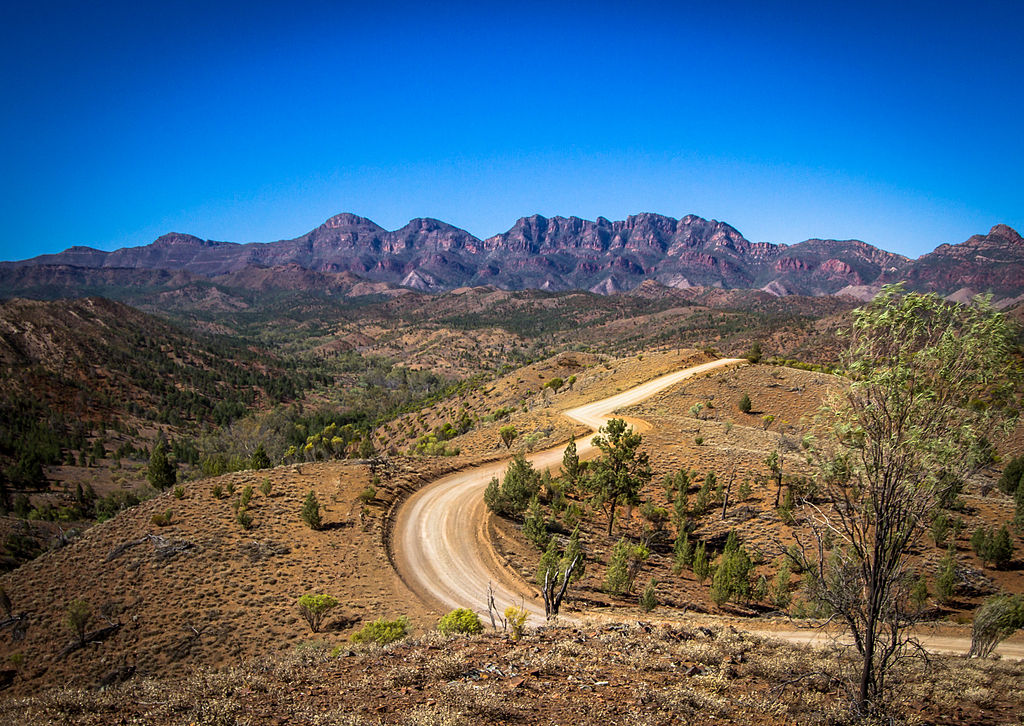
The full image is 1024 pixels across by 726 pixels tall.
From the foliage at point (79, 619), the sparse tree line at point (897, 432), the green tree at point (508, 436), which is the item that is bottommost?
the foliage at point (79, 619)

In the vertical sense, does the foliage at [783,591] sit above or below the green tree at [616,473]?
below

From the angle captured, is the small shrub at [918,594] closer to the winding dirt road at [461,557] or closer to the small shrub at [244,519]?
the winding dirt road at [461,557]

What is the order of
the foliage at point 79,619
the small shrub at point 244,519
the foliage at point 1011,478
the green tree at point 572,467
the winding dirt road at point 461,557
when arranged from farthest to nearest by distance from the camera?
the foliage at point 1011,478 → the green tree at point 572,467 → the small shrub at point 244,519 → the winding dirt road at point 461,557 → the foliage at point 79,619

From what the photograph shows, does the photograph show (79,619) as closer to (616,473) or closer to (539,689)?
(539,689)

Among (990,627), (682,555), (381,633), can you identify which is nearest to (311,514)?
(381,633)

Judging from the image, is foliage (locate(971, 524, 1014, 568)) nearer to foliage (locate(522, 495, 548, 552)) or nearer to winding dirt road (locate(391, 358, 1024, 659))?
winding dirt road (locate(391, 358, 1024, 659))

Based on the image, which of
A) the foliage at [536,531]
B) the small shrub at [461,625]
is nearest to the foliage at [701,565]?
the foliage at [536,531]

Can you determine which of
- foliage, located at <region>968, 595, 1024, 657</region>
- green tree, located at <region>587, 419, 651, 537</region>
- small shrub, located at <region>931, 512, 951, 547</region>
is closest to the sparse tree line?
foliage, located at <region>968, 595, 1024, 657</region>

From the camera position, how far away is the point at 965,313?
23.0 ft

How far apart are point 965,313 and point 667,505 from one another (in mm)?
21878

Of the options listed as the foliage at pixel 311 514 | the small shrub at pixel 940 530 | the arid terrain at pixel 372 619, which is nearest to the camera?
the arid terrain at pixel 372 619

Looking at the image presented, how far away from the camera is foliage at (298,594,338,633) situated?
15036mm

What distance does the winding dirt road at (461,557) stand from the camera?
1596cm

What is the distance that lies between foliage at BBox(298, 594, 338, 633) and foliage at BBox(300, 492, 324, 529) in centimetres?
638
